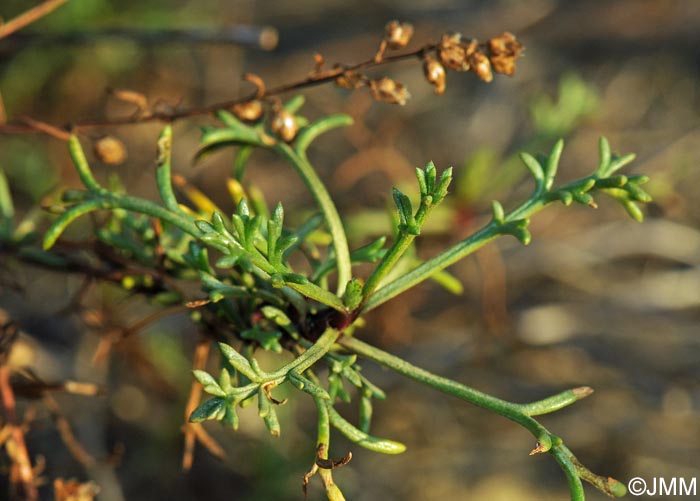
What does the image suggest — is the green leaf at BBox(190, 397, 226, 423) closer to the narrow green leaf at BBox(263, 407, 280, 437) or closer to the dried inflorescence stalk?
the narrow green leaf at BBox(263, 407, 280, 437)

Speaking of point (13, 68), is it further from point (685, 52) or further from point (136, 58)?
point (685, 52)

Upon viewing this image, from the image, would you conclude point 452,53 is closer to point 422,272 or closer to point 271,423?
point 422,272

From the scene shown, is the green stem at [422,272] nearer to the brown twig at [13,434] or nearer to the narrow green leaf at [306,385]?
the narrow green leaf at [306,385]

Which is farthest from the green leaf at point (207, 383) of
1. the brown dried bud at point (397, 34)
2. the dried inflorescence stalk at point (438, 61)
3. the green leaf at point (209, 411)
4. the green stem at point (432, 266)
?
the brown dried bud at point (397, 34)

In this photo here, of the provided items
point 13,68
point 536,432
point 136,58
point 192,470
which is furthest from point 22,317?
point 536,432
